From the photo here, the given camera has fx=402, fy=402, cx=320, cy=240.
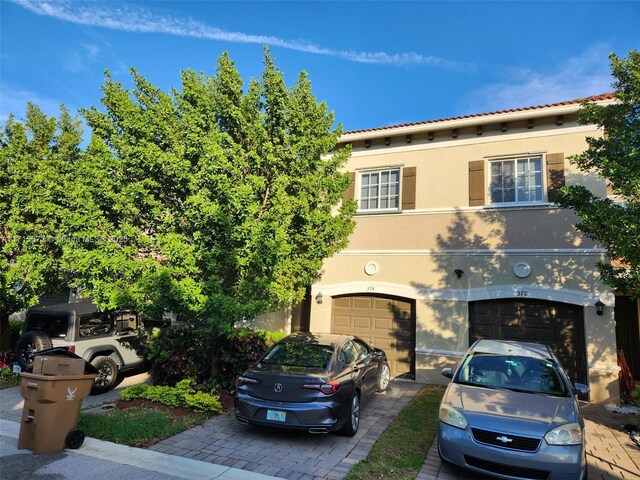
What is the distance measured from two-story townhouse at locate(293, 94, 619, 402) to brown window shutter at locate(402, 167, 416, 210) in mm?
30

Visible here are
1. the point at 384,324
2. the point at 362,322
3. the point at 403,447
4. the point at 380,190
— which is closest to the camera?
the point at 403,447

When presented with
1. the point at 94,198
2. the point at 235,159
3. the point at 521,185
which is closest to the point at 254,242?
the point at 235,159

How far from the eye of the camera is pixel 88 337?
9.24 m

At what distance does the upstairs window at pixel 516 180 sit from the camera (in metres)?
10.4

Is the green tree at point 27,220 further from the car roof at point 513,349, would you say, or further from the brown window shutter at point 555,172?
the brown window shutter at point 555,172

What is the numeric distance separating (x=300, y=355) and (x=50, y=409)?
360 cm

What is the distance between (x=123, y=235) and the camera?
302 inches

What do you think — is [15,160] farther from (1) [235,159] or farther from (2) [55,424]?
(2) [55,424]

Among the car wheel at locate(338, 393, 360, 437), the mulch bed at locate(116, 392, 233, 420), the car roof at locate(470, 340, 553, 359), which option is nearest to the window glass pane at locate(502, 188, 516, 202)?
the car roof at locate(470, 340, 553, 359)

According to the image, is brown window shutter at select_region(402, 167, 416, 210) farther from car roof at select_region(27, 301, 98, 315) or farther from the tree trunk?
the tree trunk

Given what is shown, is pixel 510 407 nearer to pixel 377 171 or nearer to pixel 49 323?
pixel 377 171

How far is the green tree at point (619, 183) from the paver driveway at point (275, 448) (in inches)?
189

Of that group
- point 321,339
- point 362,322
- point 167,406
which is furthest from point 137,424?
point 362,322

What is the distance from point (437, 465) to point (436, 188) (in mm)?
7592
